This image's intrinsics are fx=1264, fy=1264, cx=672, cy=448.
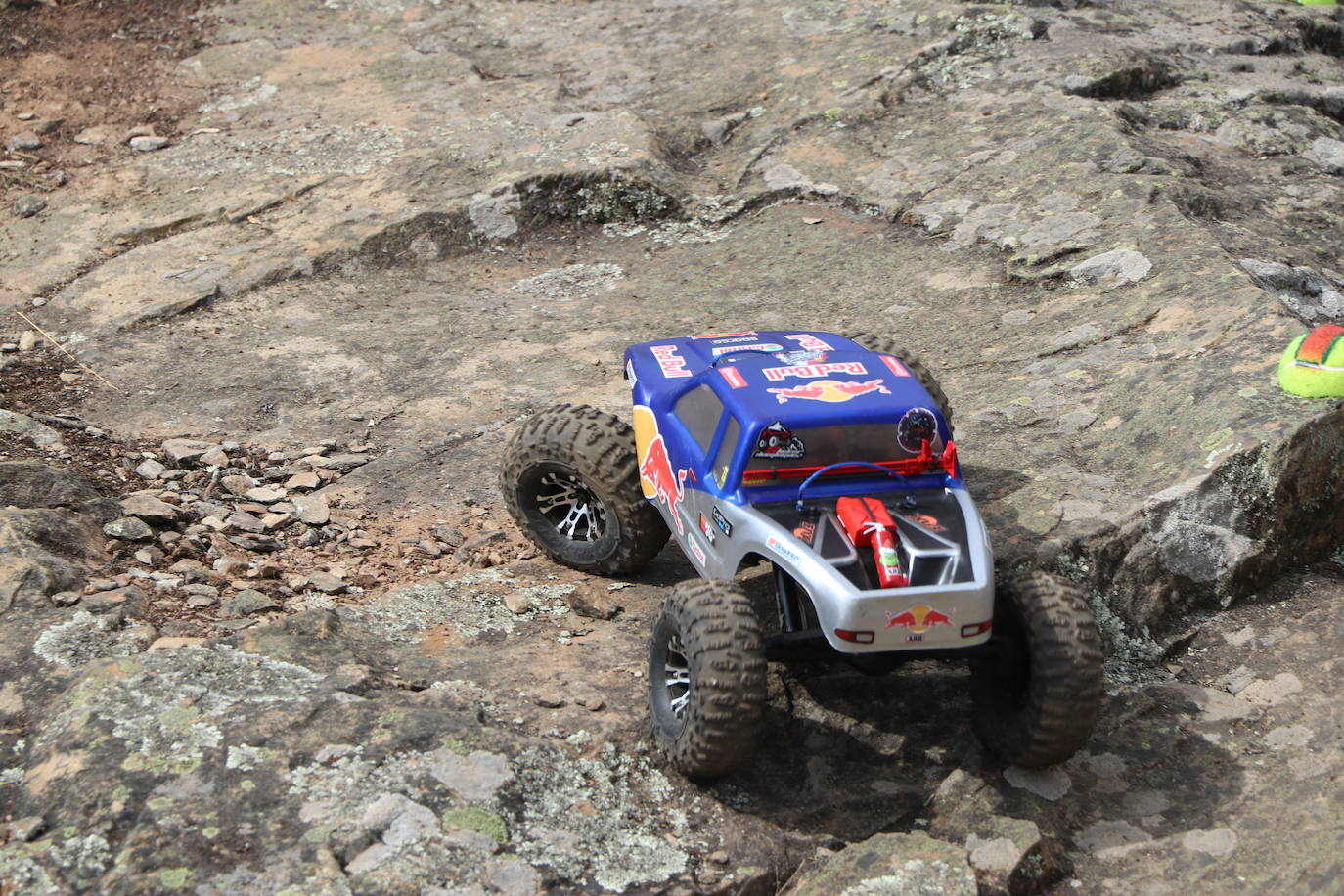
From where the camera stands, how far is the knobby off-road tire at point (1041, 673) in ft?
14.1

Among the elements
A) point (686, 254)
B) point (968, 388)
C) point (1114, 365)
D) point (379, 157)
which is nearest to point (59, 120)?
point (379, 157)

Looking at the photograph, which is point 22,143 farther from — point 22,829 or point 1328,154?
point 1328,154

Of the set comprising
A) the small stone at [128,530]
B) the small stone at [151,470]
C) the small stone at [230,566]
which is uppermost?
the small stone at [128,530]

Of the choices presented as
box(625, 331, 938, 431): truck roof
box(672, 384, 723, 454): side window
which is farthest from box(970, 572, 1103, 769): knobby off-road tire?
box(672, 384, 723, 454): side window

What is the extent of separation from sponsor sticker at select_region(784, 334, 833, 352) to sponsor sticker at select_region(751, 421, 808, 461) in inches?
39.2

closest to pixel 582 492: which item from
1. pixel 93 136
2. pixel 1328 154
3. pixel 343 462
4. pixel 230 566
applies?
pixel 230 566

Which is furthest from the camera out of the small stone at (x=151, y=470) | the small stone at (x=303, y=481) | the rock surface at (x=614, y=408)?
the small stone at (x=303, y=481)

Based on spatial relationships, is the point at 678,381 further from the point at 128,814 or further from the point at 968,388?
the point at 128,814

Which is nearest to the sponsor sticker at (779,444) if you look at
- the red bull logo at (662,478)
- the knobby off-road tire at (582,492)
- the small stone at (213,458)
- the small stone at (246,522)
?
the red bull logo at (662,478)

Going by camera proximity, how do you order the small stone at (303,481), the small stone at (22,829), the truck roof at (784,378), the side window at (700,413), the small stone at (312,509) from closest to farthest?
the small stone at (22,829), the truck roof at (784,378), the side window at (700,413), the small stone at (312,509), the small stone at (303,481)

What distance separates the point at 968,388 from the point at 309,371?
3.94 metres

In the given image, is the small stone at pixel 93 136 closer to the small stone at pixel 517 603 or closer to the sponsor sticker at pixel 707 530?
the small stone at pixel 517 603

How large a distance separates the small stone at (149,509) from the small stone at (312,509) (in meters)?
0.60

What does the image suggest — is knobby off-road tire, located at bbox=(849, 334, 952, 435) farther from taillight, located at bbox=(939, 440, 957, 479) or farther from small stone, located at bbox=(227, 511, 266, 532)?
small stone, located at bbox=(227, 511, 266, 532)
